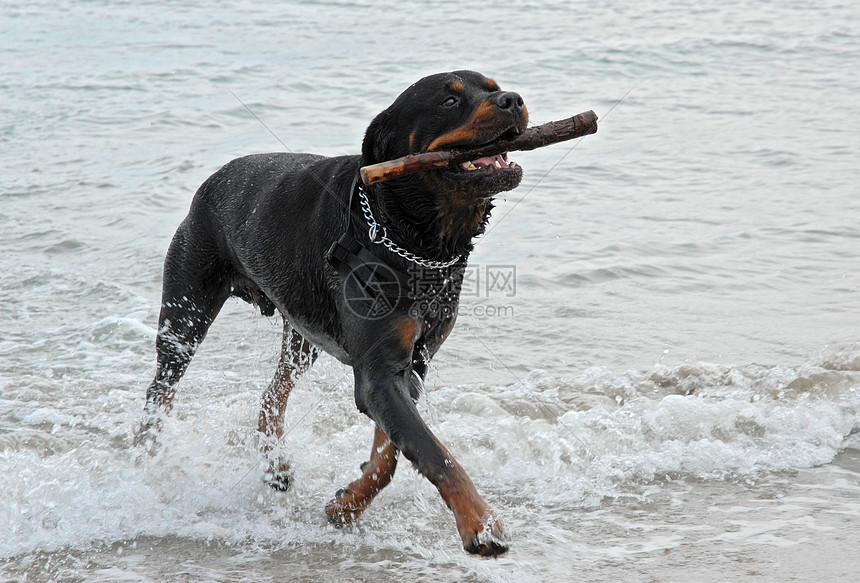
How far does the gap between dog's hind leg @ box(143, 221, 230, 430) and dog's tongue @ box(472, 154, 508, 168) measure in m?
1.56

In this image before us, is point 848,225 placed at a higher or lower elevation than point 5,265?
higher

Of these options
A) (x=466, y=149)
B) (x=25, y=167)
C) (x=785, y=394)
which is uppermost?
(x=466, y=149)

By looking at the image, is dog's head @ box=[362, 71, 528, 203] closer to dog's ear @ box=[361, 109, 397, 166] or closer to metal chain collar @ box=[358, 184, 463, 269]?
dog's ear @ box=[361, 109, 397, 166]

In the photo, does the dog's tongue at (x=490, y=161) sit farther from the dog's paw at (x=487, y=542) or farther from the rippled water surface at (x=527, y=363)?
the dog's paw at (x=487, y=542)

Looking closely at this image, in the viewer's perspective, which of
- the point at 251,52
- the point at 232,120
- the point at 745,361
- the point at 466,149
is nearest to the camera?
the point at 466,149

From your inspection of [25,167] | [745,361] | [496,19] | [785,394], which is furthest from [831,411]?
[496,19]

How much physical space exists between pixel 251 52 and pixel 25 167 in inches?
279

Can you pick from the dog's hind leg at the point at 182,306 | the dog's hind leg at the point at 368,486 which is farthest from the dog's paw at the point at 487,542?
the dog's hind leg at the point at 182,306

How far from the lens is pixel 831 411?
430 cm

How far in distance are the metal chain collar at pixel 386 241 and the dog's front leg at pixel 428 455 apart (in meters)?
0.44

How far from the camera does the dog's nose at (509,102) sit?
126 inches

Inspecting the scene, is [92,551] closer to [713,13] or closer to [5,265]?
[5,265]

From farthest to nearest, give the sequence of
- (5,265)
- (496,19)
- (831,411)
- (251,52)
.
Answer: (496,19), (251,52), (5,265), (831,411)

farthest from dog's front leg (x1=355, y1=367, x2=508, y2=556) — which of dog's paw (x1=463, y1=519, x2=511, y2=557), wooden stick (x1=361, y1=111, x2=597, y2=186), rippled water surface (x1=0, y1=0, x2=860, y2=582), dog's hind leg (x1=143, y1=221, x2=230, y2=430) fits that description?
dog's hind leg (x1=143, y1=221, x2=230, y2=430)
